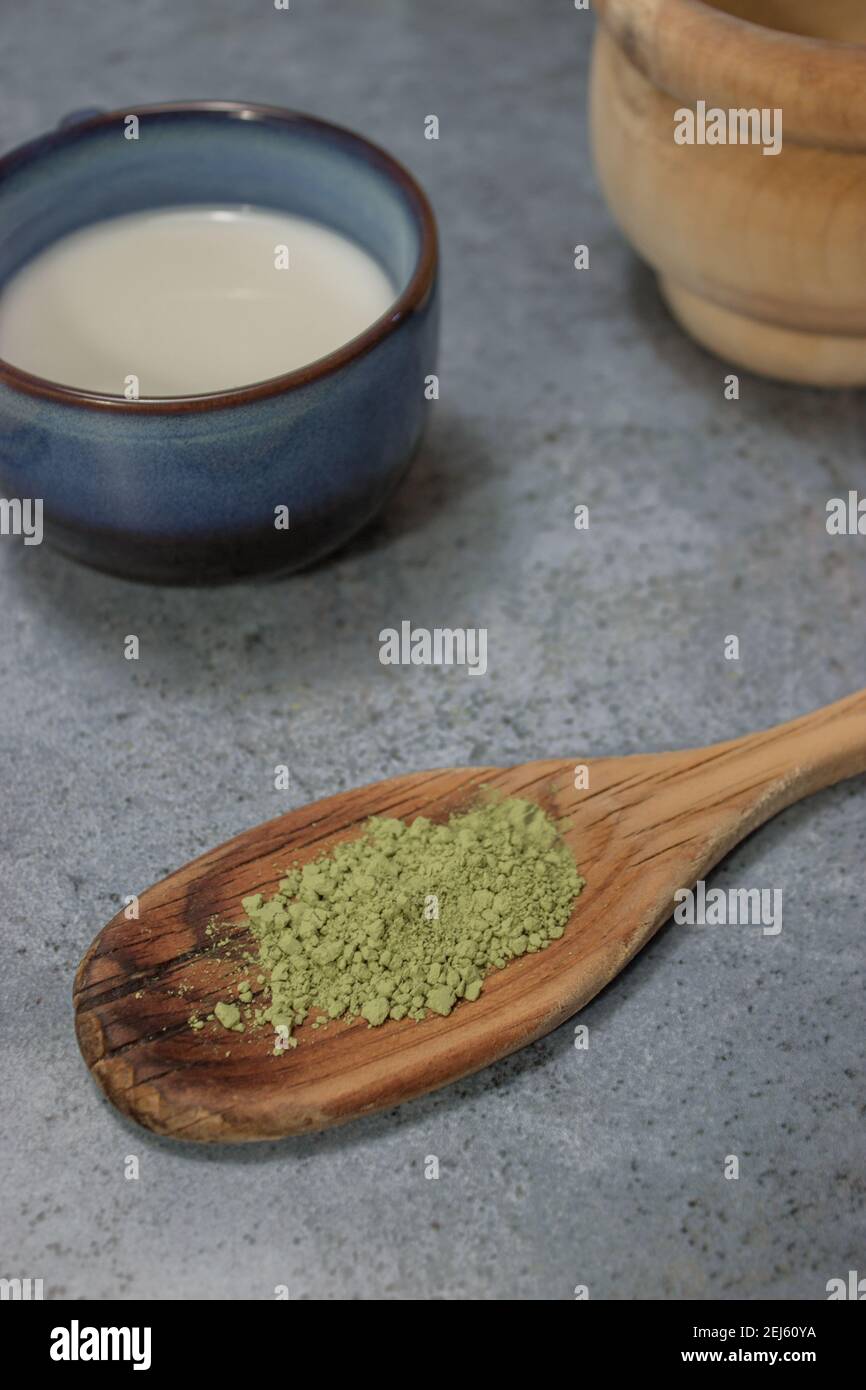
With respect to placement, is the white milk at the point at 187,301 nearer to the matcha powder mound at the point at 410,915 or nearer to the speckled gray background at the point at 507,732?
the speckled gray background at the point at 507,732

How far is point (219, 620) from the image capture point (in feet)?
2.65

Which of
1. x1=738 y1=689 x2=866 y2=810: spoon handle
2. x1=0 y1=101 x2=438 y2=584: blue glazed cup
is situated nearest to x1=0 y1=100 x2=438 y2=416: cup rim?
x1=0 y1=101 x2=438 y2=584: blue glazed cup

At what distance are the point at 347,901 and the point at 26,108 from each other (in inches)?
31.8

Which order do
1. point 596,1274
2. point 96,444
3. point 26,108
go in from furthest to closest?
point 26,108
point 96,444
point 596,1274

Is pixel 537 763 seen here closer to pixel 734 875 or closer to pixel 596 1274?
pixel 734 875

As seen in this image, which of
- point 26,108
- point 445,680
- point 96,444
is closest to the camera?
point 96,444

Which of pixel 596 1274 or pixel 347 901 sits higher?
pixel 347 901

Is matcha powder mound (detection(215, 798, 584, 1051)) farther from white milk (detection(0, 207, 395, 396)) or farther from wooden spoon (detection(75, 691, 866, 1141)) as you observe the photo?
white milk (detection(0, 207, 395, 396))

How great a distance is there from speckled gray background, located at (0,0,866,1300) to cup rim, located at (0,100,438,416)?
0.53 feet

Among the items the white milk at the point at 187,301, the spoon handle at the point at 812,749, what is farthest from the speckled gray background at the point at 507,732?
the white milk at the point at 187,301

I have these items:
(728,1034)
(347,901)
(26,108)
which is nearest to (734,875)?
(728,1034)

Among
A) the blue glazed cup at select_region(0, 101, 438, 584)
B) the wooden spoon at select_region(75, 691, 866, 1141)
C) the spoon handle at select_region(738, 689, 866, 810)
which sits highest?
the blue glazed cup at select_region(0, 101, 438, 584)

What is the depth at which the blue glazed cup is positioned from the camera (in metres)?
0.67

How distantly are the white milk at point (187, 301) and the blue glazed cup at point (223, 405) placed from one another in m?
0.01
